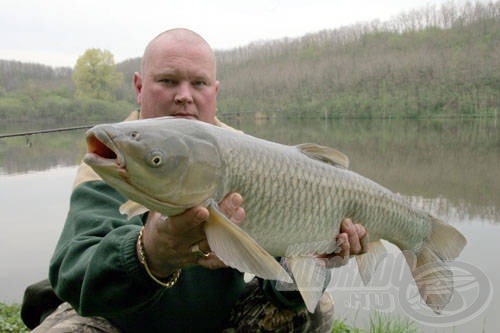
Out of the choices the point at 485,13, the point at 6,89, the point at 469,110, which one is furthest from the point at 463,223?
the point at 485,13

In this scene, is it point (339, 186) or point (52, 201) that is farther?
point (52, 201)

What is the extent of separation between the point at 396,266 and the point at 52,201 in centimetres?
744

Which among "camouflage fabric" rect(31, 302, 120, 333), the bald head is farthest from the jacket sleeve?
the bald head

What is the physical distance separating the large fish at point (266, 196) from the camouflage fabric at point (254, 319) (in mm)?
354

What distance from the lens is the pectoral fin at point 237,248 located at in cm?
132

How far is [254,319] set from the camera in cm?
232

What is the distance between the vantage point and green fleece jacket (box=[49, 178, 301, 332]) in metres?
1.63

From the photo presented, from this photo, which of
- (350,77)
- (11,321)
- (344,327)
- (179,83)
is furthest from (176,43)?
(350,77)

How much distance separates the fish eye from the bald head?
1497mm

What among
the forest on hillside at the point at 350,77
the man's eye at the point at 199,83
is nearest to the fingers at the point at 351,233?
the man's eye at the point at 199,83

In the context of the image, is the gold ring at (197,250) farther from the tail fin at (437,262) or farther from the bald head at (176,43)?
the bald head at (176,43)

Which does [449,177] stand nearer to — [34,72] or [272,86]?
[272,86]

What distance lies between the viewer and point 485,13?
214 feet

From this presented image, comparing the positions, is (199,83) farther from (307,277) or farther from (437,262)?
(437,262)
